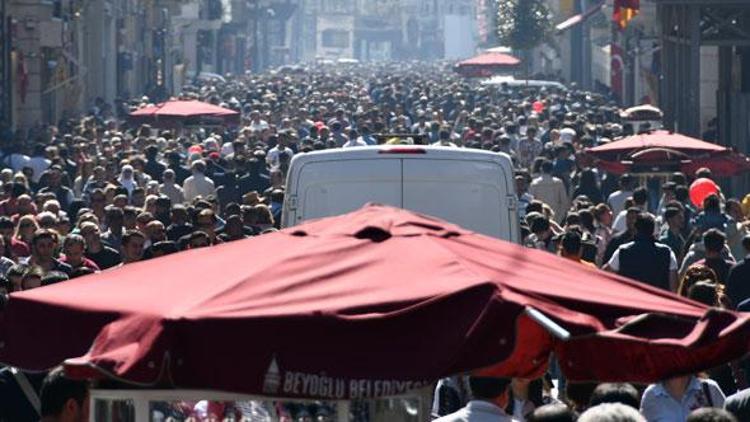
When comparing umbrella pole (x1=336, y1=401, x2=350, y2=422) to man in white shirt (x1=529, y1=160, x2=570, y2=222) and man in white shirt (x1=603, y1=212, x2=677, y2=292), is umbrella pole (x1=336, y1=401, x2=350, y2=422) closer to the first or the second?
man in white shirt (x1=603, y1=212, x2=677, y2=292)

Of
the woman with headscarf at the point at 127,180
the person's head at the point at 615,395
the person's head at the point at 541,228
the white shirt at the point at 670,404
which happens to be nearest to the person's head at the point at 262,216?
the person's head at the point at 541,228

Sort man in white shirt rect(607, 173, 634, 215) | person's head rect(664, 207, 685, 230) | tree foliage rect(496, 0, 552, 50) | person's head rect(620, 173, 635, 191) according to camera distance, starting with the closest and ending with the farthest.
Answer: person's head rect(664, 207, 685, 230) → man in white shirt rect(607, 173, 634, 215) → person's head rect(620, 173, 635, 191) → tree foliage rect(496, 0, 552, 50)

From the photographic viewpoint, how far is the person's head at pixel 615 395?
7.87 metres

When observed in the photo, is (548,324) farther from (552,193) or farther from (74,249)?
(552,193)

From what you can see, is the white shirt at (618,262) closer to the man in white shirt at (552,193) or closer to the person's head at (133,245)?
the person's head at (133,245)

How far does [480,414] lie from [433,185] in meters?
5.58

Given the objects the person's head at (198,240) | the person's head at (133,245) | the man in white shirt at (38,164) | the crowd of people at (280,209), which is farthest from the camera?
the man in white shirt at (38,164)

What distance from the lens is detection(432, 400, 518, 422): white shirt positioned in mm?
7535

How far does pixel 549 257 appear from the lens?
24.8 ft

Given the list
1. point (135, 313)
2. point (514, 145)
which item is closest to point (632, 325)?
point (135, 313)

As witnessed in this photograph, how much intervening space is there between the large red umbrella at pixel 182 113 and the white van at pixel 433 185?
22234 millimetres

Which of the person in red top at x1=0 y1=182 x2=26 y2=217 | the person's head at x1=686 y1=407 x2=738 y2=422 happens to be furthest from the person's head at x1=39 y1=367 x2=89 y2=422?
the person in red top at x1=0 y1=182 x2=26 y2=217

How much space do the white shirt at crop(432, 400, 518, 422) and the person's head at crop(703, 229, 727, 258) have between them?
694 cm

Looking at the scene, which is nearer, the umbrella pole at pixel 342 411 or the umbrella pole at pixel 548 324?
the umbrella pole at pixel 548 324
